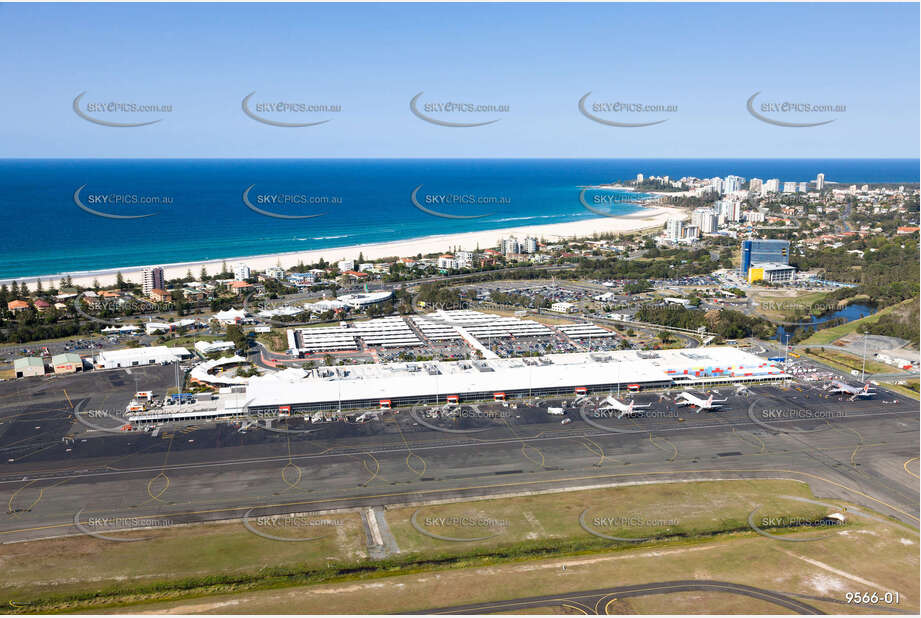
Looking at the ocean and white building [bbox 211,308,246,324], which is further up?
the ocean

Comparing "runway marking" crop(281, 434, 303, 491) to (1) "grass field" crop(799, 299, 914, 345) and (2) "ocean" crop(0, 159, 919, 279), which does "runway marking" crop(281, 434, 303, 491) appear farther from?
(1) "grass field" crop(799, 299, 914, 345)

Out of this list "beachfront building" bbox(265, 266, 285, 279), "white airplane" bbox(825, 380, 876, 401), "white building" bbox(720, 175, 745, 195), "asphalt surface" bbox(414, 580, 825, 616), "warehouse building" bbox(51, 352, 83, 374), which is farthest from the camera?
"white building" bbox(720, 175, 745, 195)

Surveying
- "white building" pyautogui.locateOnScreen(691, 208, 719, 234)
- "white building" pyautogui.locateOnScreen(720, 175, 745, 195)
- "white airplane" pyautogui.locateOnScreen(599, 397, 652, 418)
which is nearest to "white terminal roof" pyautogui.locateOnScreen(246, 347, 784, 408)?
"white airplane" pyautogui.locateOnScreen(599, 397, 652, 418)

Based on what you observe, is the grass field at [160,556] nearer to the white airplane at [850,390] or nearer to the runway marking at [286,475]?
the runway marking at [286,475]

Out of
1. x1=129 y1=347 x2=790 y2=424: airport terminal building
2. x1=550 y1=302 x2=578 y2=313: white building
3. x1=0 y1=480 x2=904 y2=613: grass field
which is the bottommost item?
x1=0 y1=480 x2=904 y2=613: grass field

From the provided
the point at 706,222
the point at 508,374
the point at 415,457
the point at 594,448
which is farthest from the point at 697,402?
the point at 706,222

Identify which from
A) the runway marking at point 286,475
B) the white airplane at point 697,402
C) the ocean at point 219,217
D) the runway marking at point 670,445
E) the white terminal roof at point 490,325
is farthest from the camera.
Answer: the ocean at point 219,217

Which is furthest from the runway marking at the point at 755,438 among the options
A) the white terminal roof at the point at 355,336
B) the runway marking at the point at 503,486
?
the white terminal roof at the point at 355,336
